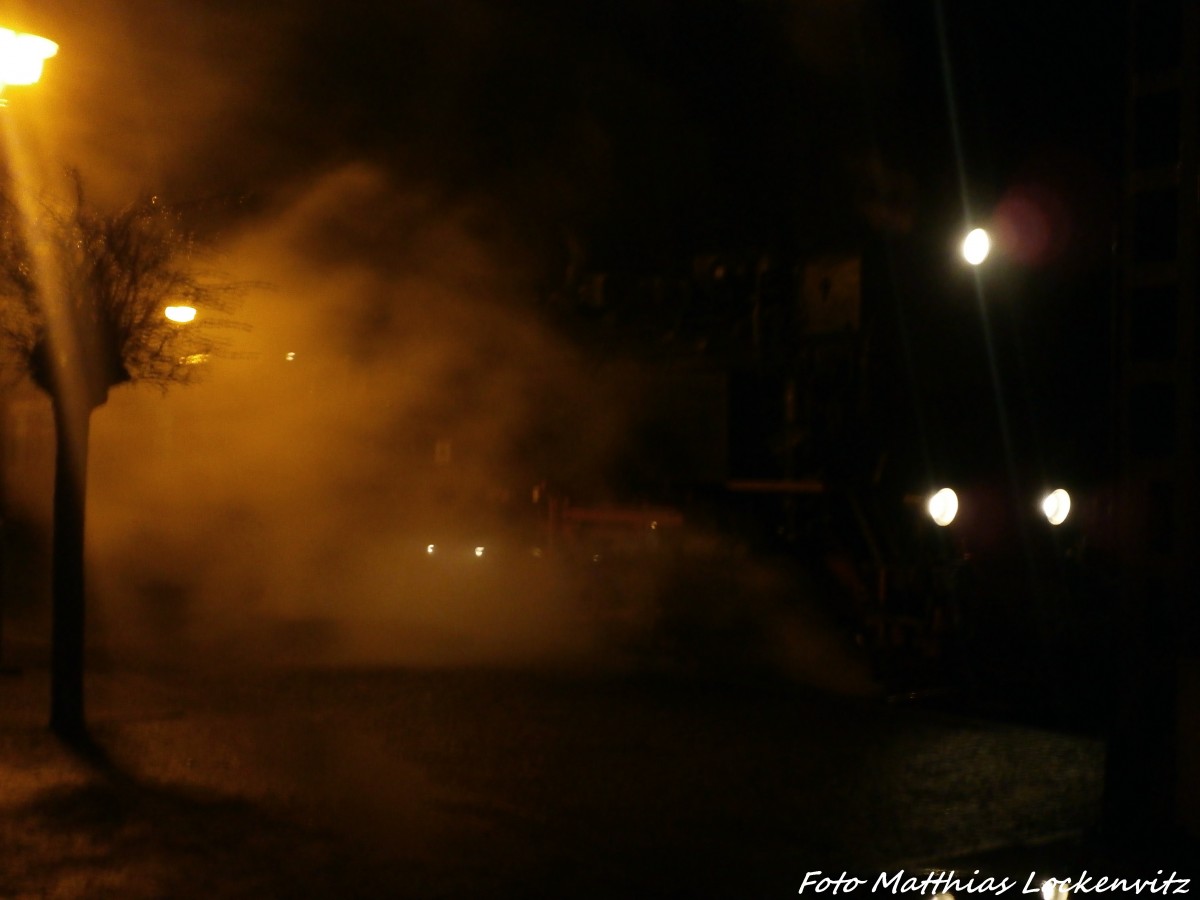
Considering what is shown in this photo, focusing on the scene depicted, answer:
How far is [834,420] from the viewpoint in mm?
10117

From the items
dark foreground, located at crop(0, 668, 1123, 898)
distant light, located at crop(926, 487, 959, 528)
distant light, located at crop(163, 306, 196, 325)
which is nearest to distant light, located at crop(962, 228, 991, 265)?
distant light, located at crop(926, 487, 959, 528)

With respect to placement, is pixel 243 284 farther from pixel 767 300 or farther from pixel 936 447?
pixel 936 447

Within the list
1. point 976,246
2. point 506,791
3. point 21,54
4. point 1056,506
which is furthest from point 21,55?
point 1056,506

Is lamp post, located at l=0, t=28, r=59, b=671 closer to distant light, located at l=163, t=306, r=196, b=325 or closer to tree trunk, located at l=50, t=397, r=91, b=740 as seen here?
tree trunk, located at l=50, t=397, r=91, b=740

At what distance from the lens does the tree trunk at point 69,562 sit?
8.38 meters

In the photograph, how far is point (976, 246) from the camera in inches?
374

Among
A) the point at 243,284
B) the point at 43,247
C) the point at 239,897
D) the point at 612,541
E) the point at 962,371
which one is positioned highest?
the point at 243,284

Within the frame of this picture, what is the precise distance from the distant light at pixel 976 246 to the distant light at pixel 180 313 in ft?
18.0

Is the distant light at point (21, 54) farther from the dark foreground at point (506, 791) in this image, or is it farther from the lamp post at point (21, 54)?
the dark foreground at point (506, 791)

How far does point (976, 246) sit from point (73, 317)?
233 inches

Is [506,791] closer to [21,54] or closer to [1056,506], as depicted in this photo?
[21,54]

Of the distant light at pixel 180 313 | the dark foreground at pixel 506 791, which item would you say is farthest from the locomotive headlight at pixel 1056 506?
the distant light at pixel 180 313

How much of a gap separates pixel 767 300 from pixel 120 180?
5.66 m

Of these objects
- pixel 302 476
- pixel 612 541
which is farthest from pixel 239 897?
pixel 302 476
